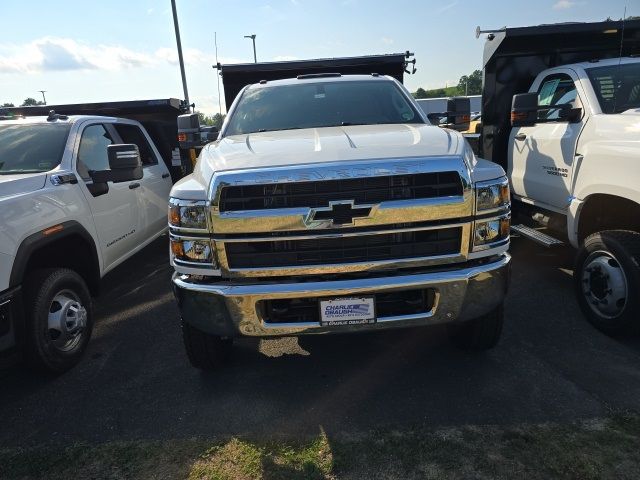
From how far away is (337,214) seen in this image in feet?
8.66

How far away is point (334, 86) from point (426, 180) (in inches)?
84.1

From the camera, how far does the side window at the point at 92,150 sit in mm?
4355

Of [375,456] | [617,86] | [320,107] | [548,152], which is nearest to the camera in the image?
[375,456]

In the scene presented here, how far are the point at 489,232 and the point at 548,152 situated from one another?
250cm

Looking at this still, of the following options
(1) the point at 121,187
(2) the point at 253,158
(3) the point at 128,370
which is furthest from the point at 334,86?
(3) the point at 128,370

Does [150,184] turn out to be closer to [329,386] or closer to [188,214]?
[188,214]

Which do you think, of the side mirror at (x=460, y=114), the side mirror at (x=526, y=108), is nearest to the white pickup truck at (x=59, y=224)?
the side mirror at (x=460, y=114)

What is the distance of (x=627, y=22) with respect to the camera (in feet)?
18.1

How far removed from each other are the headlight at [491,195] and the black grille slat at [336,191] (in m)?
0.14

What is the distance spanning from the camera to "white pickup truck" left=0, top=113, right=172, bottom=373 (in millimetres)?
3172

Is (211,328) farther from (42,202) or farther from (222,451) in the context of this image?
(42,202)

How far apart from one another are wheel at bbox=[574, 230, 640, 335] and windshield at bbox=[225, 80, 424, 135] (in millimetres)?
1764

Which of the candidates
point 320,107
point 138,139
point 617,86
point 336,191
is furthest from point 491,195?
point 138,139

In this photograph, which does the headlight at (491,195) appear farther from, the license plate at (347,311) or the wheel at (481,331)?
the license plate at (347,311)
